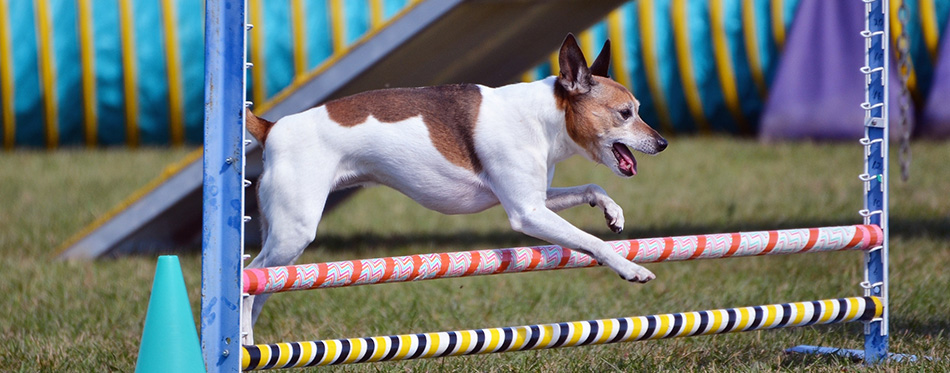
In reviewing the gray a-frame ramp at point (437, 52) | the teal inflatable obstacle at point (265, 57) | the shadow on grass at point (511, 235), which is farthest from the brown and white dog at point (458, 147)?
the teal inflatable obstacle at point (265, 57)

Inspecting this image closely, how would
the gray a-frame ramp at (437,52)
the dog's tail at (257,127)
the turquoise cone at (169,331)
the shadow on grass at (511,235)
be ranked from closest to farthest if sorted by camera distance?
the turquoise cone at (169,331), the dog's tail at (257,127), the gray a-frame ramp at (437,52), the shadow on grass at (511,235)

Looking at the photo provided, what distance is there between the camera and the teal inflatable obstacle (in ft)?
31.4

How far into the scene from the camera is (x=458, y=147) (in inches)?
105

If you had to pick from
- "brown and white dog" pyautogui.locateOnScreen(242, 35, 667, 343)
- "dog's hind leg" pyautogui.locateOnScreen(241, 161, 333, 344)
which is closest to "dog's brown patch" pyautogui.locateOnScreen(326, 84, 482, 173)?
"brown and white dog" pyautogui.locateOnScreen(242, 35, 667, 343)

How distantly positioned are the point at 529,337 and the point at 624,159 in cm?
53

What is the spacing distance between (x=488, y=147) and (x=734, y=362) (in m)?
1.18

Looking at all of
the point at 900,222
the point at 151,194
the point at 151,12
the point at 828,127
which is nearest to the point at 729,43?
the point at 828,127

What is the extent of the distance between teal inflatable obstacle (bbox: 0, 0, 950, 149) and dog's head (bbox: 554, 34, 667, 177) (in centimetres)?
675

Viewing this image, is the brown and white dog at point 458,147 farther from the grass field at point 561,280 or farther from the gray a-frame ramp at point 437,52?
the gray a-frame ramp at point 437,52

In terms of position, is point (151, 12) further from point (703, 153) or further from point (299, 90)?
point (299, 90)

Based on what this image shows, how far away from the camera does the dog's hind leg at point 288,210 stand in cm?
257

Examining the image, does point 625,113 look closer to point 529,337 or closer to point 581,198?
point 581,198

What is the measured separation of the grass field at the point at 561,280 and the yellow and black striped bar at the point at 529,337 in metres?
0.23

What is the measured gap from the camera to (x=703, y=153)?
28.9ft
